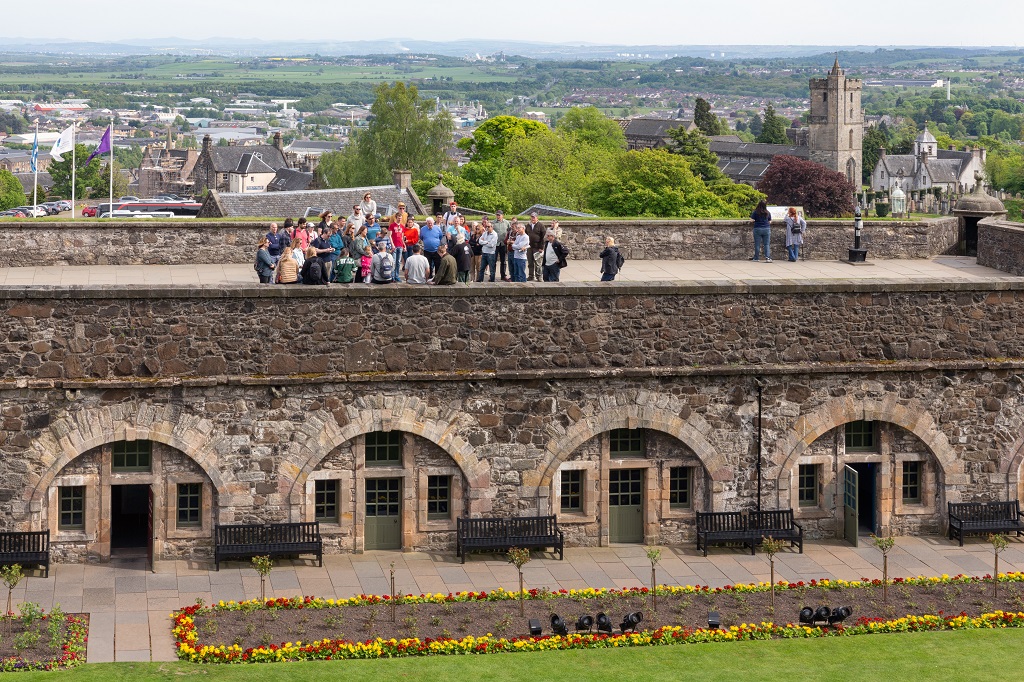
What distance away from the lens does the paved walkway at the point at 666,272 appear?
37.0 metres

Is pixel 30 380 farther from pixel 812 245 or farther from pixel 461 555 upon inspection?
pixel 812 245

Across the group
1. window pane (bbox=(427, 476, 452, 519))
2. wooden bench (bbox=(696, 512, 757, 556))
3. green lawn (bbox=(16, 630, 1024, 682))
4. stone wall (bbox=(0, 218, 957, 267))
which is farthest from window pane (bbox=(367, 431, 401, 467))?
stone wall (bbox=(0, 218, 957, 267))

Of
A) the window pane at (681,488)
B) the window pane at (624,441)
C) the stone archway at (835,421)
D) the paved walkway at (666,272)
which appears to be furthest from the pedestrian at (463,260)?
the stone archway at (835,421)

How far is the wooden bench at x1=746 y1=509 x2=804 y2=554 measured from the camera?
109 ft

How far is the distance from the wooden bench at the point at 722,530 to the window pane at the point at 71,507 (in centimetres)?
1215

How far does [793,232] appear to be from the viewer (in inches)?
1657

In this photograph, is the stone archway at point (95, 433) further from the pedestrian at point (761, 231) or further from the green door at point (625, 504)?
the pedestrian at point (761, 231)

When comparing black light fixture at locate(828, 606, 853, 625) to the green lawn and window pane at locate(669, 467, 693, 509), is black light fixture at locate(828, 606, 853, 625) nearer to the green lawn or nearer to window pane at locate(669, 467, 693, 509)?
the green lawn

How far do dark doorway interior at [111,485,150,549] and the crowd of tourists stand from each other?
5.08 metres

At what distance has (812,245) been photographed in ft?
141

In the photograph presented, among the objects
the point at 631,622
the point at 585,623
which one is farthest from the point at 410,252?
the point at 631,622

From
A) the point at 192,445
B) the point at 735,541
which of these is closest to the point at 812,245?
the point at 735,541

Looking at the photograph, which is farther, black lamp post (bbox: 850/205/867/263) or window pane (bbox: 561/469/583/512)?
black lamp post (bbox: 850/205/867/263)

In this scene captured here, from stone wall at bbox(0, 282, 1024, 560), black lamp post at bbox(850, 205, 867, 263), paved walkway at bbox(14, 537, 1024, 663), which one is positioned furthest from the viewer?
black lamp post at bbox(850, 205, 867, 263)
